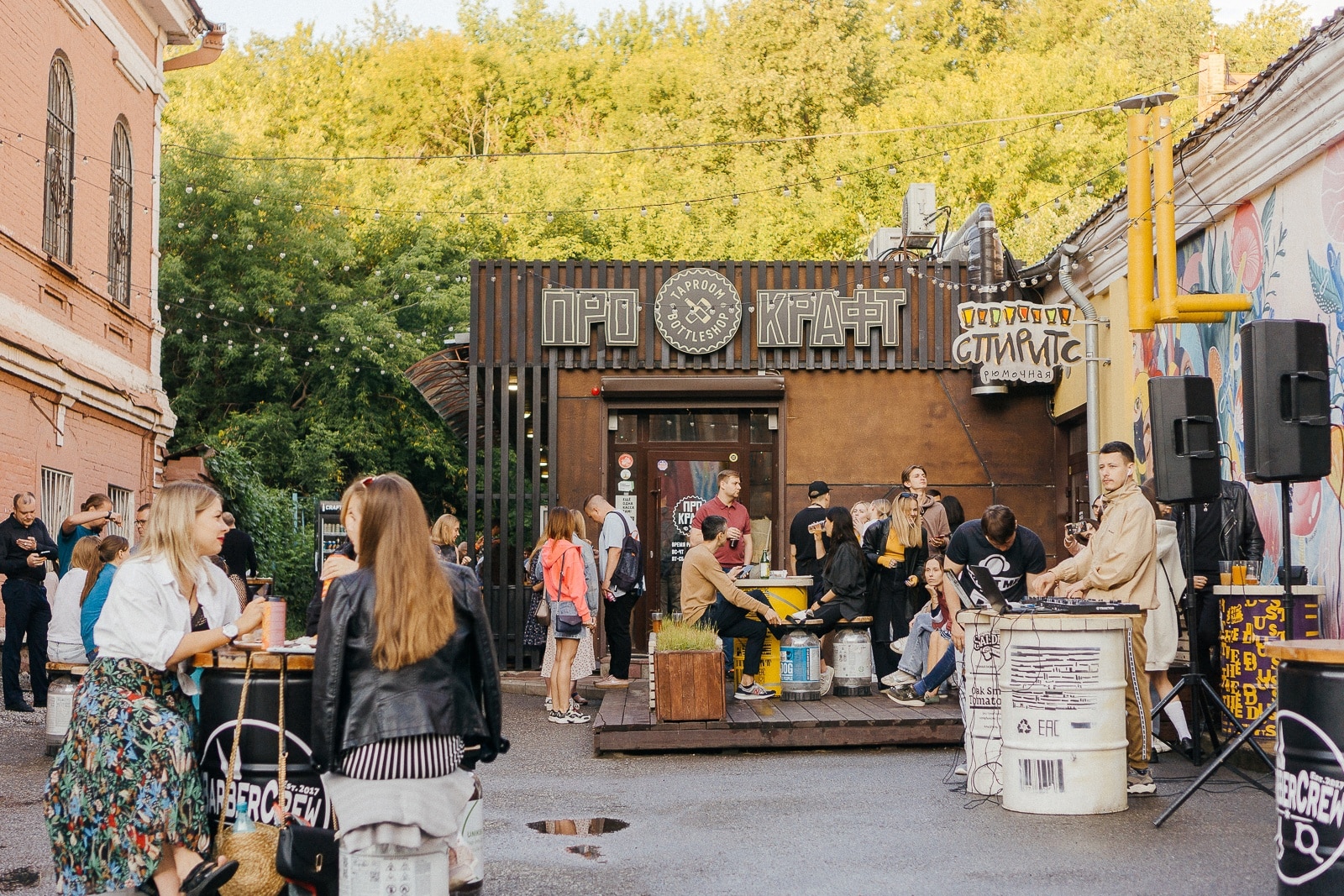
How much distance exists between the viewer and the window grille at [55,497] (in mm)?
14922

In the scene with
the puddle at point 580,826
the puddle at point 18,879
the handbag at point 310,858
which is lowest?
the puddle at point 580,826

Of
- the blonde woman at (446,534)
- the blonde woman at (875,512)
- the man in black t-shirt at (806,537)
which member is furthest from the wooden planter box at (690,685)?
the blonde woman at (446,534)

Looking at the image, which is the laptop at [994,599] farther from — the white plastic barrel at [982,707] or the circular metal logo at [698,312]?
the circular metal logo at [698,312]

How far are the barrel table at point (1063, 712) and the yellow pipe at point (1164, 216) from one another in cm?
480

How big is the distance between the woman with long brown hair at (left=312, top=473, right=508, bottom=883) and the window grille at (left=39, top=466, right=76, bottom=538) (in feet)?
37.2

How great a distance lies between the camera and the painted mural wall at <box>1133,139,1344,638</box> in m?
9.77

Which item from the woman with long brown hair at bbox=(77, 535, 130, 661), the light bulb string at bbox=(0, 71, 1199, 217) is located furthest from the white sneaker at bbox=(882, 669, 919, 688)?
the light bulb string at bbox=(0, 71, 1199, 217)

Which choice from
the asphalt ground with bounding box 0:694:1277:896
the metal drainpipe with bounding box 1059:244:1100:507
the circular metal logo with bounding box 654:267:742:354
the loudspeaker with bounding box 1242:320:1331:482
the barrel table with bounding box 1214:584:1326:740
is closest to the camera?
the asphalt ground with bounding box 0:694:1277:896

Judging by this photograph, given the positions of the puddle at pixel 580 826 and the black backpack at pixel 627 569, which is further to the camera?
the black backpack at pixel 627 569

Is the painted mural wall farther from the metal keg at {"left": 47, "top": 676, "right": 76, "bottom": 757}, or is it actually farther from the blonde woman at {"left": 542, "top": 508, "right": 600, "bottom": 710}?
the metal keg at {"left": 47, "top": 676, "right": 76, "bottom": 757}

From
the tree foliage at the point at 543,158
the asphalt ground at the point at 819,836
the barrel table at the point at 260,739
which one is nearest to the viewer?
the barrel table at the point at 260,739

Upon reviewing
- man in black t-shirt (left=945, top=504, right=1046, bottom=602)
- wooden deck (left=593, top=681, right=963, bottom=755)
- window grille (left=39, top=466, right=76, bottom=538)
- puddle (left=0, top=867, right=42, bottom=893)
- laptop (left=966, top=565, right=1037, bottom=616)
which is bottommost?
puddle (left=0, top=867, right=42, bottom=893)

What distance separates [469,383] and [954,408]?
5880 millimetres

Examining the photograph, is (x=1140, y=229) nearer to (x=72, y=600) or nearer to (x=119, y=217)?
(x=72, y=600)
